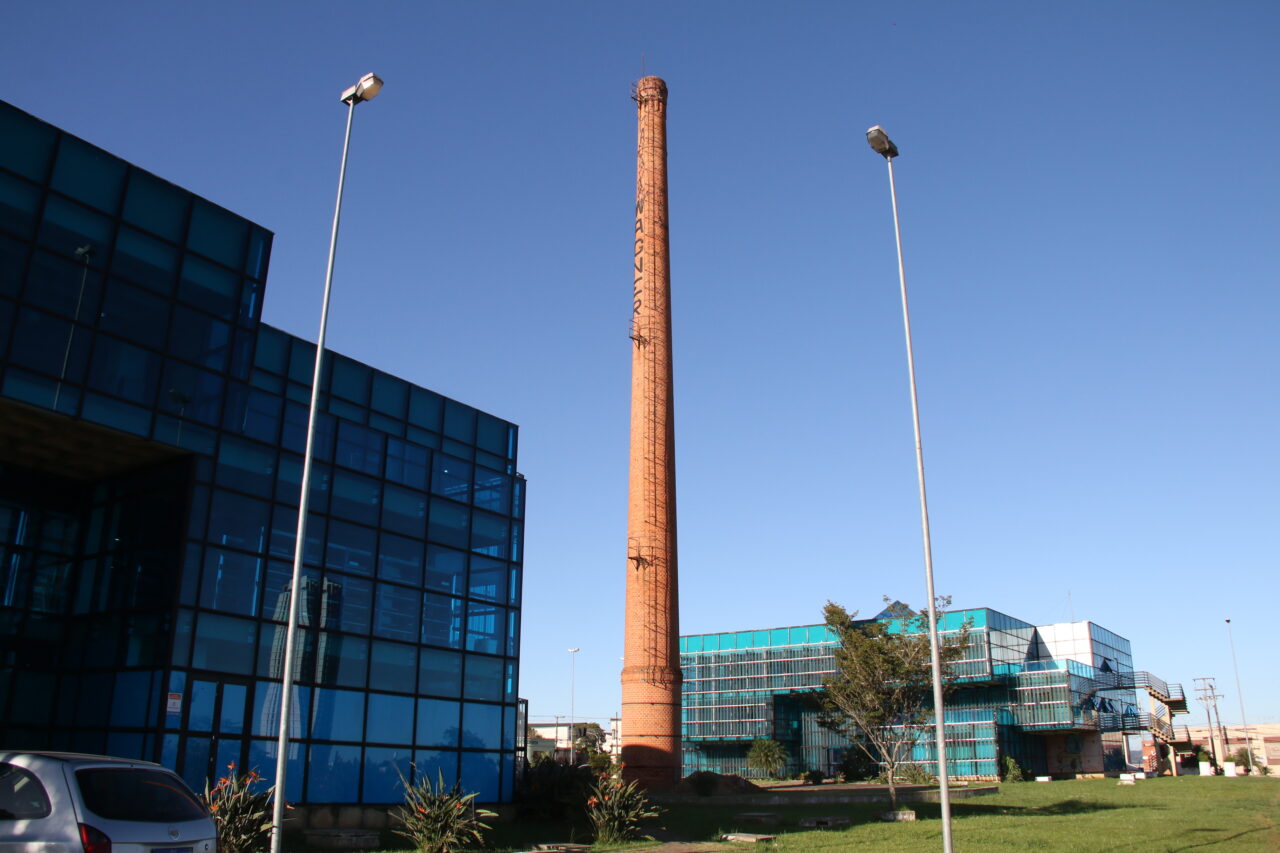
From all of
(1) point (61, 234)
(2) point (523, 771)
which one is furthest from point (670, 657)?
(1) point (61, 234)

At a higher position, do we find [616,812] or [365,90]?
[365,90]

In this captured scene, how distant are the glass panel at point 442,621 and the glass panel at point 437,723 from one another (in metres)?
1.58

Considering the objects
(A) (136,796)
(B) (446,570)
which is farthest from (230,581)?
(A) (136,796)

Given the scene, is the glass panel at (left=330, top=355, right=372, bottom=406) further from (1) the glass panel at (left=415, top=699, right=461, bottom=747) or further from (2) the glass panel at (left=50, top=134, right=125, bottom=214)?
(1) the glass panel at (left=415, top=699, right=461, bottom=747)

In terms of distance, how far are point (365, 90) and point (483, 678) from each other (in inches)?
641

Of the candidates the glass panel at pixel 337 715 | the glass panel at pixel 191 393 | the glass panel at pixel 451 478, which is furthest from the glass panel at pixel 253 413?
the glass panel at pixel 337 715

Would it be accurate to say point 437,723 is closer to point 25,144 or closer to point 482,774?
point 482,774

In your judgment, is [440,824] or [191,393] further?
[191,393]

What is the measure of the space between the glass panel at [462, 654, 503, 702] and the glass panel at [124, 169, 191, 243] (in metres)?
13.4

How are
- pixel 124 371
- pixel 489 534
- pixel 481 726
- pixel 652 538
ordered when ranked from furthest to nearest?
pixel 652 538, pixel 489 534, pixel 481 726, pixel 124 371

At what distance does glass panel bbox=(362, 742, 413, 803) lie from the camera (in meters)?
24.4

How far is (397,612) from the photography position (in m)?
26.2

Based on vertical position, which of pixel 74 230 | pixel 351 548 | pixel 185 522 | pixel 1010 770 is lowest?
pixel 1010 770

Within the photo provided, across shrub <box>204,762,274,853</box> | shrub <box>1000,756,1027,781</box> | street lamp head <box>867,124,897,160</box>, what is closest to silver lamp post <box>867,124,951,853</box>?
street lamp head <box>867,124,897,160</box>
